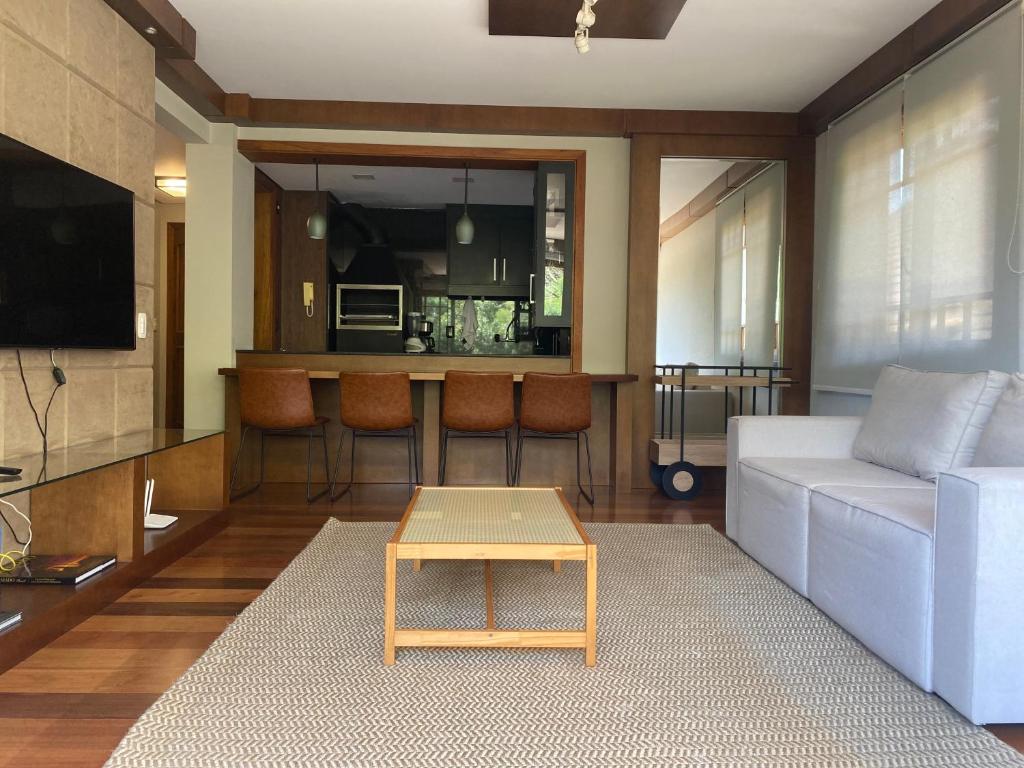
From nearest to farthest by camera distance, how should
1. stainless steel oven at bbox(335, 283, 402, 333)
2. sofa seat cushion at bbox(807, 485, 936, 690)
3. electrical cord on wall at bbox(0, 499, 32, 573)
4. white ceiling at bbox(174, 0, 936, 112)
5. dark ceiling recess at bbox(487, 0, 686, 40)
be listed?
sofa seat cushion at bbox(807, 485, 936, 690)
electrical cord on wall at bbox(0, 499, 32, 573)
dark ceiling recess at bbox(487, 0, 686, 40)
white ceiling at bbox(174, 0, 936, 112)
stainless steel oven at bbox(335, 283, 402, 333)

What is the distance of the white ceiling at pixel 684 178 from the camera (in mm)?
5465

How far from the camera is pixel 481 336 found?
319 inches

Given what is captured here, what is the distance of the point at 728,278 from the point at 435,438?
310 cm

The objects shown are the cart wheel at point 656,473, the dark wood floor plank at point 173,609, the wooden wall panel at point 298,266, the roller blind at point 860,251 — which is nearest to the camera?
the dark wood floor plank at point 173,609

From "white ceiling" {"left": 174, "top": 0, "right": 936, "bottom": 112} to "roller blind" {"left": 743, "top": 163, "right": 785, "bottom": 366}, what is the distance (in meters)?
0.65

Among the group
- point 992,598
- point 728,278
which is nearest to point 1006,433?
point 992,598

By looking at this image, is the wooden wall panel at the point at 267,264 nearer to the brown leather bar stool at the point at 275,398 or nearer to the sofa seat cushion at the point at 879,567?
the brown leather bar stool at the point at 275,398

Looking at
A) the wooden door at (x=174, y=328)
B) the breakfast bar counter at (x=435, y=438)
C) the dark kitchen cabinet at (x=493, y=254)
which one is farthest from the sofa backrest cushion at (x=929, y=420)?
the wooden door at (x=174, y=328)

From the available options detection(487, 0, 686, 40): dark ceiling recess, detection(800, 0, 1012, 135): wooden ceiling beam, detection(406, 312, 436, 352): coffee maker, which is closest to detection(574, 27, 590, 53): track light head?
detection(487, 0, 686, 40): dark ceiling recess

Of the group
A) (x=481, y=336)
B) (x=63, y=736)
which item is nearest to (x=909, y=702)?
(x=63, y=736)

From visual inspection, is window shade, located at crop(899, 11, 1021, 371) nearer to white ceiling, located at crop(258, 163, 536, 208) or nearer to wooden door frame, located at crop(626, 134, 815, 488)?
wooden door frame, located at crop(626, 134, 815, 488)

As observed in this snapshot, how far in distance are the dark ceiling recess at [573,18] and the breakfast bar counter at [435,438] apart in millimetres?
2205

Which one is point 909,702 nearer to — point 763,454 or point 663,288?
point 763,454

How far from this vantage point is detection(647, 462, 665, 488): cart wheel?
5082 mm
